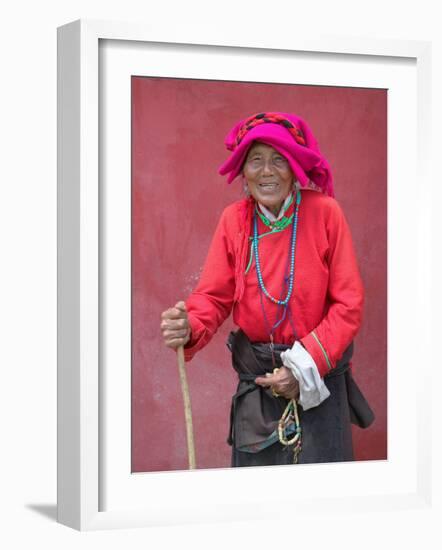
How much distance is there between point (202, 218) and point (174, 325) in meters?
0.36

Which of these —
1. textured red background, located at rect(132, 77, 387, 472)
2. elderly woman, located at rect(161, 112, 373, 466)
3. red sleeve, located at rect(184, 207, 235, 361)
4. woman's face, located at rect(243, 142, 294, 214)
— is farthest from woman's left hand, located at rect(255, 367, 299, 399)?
woman's face, located at rect(243, 142, 294, 214)

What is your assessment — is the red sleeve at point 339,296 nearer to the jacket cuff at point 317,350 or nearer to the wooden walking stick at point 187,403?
the jacket cuff at point 317,350

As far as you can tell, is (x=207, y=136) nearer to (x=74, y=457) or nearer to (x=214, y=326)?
(x=214, y=326)

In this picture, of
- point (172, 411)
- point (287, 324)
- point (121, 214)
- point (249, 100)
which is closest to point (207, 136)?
point (249, 100)

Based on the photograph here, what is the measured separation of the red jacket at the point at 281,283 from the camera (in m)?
3.75

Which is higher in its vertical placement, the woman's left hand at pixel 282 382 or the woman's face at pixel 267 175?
the woman's face at pixel 267 175

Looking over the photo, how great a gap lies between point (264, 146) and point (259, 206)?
20 centimetres

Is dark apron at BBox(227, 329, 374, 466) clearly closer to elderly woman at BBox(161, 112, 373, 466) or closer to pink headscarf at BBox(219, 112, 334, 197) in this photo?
elderly woman at BBox(161, 112, 373, 466)

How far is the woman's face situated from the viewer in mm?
3723

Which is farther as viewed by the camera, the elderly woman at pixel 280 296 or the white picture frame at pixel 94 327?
the elderly woman at pixel 280 296

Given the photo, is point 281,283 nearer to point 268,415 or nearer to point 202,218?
point 202,218

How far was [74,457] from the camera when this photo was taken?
3.54m

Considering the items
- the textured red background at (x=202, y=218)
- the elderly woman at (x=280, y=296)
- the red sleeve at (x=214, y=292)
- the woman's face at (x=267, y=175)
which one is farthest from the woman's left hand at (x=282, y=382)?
the woman's face at (x=267, y=175)

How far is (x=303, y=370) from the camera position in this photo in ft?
12.3
